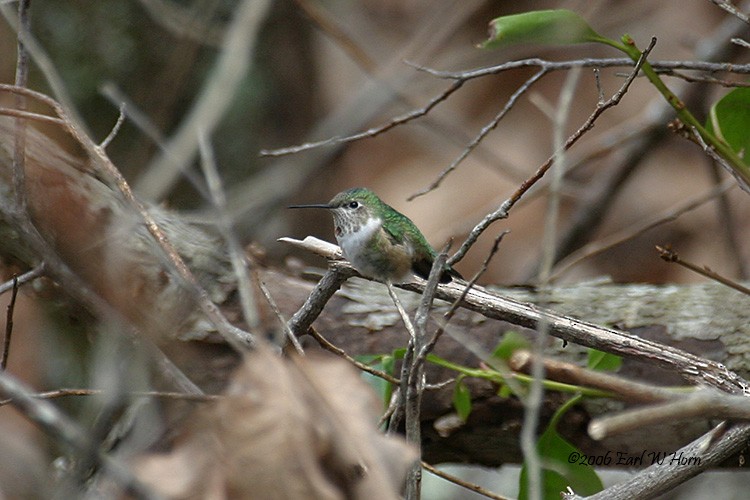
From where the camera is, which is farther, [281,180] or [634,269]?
[634,269]

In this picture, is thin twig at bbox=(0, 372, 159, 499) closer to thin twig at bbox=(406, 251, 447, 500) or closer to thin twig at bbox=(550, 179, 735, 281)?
thin twig at bbox=(406, 251, 447, 500)

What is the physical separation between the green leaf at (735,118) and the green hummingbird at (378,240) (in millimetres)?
677

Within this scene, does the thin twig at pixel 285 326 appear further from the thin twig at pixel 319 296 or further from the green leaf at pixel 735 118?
the green leaf at pixel 735 118

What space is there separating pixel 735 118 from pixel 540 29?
567 millimetres

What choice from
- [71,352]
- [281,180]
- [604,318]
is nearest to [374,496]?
Answer: [604,318]

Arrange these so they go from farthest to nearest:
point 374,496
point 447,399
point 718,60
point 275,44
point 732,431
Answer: point 275,44 < point 718,60 < point 447,399 < point 732,431 < point 374,496

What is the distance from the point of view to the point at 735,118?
2.05m

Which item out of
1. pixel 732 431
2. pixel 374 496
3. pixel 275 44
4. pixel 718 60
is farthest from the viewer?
pixel 275 44

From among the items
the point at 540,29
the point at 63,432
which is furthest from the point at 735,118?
the point at 63,432

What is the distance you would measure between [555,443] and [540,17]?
912mm

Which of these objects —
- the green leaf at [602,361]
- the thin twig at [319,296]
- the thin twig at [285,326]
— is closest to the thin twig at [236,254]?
the thin twig at [285,326]

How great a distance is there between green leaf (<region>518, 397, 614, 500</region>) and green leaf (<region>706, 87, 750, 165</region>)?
0.73m

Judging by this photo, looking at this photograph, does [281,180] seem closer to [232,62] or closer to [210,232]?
[232,62]

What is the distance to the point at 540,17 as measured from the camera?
177 centimetres
